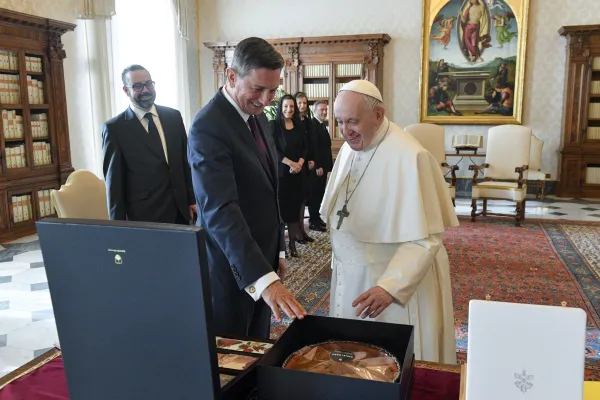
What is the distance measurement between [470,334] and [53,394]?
3.28 ft

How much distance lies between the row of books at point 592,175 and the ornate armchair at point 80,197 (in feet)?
30.2

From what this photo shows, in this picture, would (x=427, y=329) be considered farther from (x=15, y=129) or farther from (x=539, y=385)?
(x=15, y=129)

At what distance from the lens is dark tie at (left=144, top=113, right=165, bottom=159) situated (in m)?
3.60

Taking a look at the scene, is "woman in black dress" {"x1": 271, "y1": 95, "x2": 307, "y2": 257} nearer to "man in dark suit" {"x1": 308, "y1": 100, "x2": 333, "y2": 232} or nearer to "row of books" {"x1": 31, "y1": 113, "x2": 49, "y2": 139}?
"man in dark suit" {"x1": 308, "y1": 100, "x2": 333, "y2": 232}

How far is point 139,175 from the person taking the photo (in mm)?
3529

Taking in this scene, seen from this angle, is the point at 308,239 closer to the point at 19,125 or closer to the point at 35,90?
the point at 19,125

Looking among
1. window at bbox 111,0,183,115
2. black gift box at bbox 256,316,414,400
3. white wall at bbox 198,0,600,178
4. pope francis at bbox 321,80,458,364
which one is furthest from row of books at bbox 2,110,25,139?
black gift box at bbox 256,316,414,400

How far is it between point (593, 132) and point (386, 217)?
934cm

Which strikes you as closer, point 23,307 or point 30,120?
point 23,307

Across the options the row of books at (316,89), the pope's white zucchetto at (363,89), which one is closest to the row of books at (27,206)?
the row of books at (316,89)

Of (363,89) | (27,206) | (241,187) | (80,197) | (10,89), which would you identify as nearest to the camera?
(241,187)

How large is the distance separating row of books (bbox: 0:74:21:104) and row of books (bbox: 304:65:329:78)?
217 inches

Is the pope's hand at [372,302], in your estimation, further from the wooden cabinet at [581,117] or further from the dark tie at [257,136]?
the wooden cabinet at [581,117]

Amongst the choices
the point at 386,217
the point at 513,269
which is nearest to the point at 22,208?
the point at 513,269
